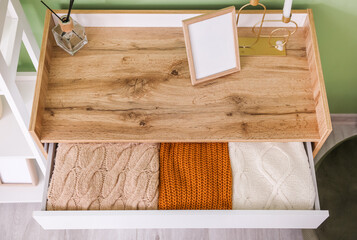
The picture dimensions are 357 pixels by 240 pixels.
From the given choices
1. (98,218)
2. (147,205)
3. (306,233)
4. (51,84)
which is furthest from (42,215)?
(306,233)

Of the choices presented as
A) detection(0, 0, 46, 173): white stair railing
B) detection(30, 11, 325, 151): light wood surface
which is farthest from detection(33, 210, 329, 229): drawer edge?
detection(0, 0, 46, 173): white stair railing

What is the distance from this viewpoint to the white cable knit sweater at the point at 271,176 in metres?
1.02

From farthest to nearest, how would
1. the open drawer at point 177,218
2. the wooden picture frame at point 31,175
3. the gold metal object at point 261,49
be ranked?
the wooden picture frame at point 31,175
the gold metal object at point 261,49
the open drawer at point 177,218

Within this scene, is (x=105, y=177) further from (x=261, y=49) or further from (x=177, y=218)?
(x=261, y=49)

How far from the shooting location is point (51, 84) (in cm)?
111

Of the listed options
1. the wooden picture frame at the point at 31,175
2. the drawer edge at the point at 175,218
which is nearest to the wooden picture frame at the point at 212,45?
the drawer edge at the point at 175,218

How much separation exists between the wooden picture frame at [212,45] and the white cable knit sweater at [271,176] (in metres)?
0.24

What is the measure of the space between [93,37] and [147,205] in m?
0.60

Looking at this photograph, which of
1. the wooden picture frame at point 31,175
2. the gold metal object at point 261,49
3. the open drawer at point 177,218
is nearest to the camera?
the open drawer at point 177,218

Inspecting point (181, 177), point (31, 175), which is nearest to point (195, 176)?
point (181, 177)

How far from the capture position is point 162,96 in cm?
110

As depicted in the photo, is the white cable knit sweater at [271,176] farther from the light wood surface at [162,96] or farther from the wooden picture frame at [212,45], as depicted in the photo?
the wooden picture frame at [212,45]

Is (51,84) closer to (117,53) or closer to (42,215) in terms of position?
(117,53)

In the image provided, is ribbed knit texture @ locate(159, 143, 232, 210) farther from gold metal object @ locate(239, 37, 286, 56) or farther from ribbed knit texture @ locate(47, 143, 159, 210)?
gold metal object @ locate(239, 37, 286, 56)
